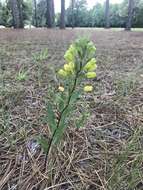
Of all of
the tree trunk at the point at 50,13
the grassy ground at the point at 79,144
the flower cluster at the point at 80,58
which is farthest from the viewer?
the tree trunk at the point at 50,13

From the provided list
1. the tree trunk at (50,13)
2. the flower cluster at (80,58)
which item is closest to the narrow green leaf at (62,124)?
the flower cluster at (80,58)

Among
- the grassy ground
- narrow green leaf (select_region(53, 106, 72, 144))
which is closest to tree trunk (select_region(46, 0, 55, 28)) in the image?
the grassy ground

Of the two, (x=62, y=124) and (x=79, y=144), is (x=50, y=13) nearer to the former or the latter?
(x=79, y=144)

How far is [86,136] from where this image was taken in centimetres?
132

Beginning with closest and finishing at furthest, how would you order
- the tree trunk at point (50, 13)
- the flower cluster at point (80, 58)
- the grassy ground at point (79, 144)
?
the flower cluster at point (80, 58)
the grassy ground at point (79, 144)
the tree trunk at point (50, 13)

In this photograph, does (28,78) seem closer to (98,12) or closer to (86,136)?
(86,136)

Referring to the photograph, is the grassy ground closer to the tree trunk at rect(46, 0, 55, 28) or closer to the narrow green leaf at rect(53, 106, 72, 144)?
the narrow green leaf at rect(53, 106, 72, 144)

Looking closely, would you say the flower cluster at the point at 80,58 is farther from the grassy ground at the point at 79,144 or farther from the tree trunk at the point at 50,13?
the tree trunk at the point at 50,13

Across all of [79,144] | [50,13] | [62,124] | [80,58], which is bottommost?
[79,144]

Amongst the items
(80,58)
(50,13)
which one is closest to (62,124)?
(80,58)

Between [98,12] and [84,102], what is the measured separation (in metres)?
31.2

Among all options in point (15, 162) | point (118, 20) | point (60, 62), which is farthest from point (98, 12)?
point (15, 162)

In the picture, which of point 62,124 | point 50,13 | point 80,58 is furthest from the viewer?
point 50,13

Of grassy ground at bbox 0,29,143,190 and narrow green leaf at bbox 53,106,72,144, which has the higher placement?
narrow green leaf at bbox 53,106,72,144
